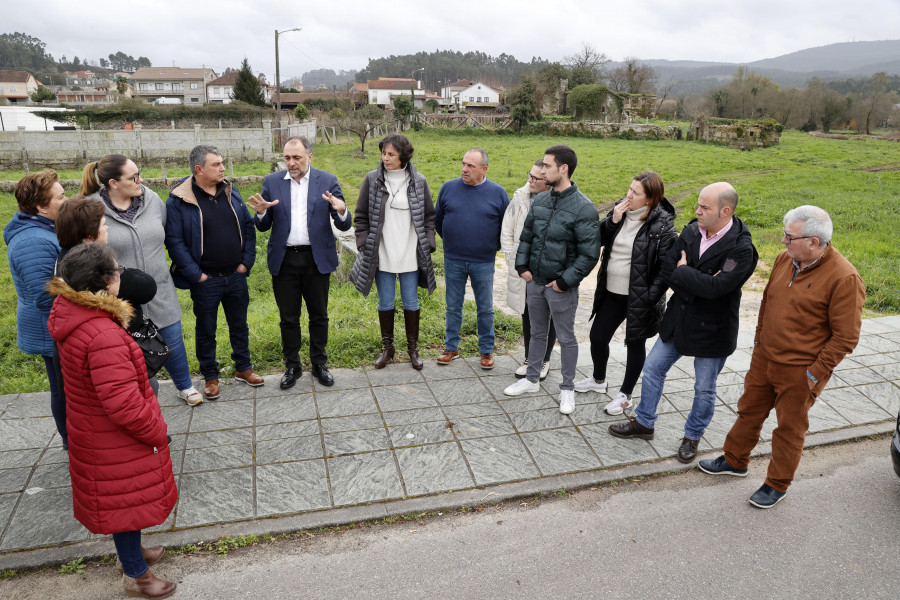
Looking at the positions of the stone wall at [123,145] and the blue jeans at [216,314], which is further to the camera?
the stone wall at [123,145]

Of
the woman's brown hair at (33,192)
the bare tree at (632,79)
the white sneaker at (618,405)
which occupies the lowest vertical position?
the white sneaker at (618,405)

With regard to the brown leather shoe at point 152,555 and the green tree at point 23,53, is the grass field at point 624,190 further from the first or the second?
the green tree at point 23,53

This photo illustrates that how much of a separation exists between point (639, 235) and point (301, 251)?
2.70 metres

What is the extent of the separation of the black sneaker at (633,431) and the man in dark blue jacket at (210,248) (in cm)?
300

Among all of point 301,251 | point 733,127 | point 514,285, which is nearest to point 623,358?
point 514,285

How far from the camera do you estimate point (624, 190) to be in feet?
53.3

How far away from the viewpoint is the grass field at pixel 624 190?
612 cm

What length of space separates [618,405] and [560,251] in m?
1.35

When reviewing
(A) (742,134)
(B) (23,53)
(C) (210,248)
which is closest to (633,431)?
(C) (210,248)

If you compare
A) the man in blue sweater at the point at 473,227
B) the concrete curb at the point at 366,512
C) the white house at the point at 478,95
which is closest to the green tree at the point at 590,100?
the man in blue sweater at the point at 473,227

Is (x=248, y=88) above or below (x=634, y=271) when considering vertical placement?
above

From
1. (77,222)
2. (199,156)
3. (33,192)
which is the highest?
(199,156)

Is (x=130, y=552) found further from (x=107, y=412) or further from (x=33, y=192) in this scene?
(x=33, y=192)

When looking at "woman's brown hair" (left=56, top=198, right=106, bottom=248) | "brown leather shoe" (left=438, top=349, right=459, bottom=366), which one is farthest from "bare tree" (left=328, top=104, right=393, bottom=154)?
"woman's brown hair" (left=56, top=198, right=106, bottom=248)
